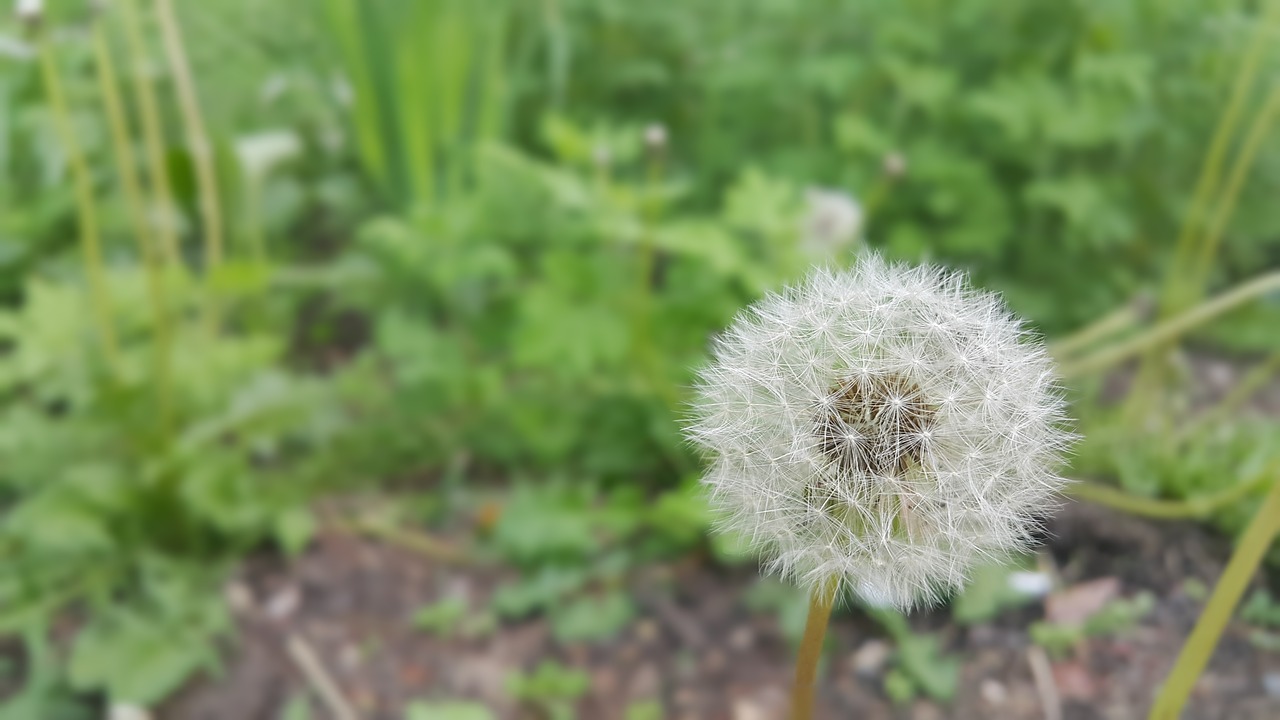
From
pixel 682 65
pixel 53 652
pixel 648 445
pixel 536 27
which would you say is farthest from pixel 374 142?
pixel 53 652

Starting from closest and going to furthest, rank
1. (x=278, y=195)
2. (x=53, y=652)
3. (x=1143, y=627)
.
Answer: (x=1143, y=627), (x=53, y=652), (x=278, y=195)

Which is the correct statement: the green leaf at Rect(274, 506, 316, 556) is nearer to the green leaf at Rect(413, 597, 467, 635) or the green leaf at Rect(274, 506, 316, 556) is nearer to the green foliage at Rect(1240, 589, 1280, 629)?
the green leaf at Rect(413, 597, 467, 635)

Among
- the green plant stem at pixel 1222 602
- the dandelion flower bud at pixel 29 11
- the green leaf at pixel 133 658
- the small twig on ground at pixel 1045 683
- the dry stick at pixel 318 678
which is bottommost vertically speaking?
the dry stick at pixel 318 678

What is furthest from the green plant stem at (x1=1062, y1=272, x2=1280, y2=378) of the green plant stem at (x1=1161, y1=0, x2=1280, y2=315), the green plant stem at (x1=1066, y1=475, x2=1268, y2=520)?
the green plant stem at (x1=1161, y1=0, x2=1280, y2=315)

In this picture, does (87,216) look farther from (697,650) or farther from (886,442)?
(886,442)

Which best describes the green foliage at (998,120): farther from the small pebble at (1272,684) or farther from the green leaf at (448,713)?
the green leaf at (448,713)

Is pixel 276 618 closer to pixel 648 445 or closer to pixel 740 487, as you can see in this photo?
pixel 648 445

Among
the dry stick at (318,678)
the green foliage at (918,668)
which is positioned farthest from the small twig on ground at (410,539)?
the green foliage at (918,668)
